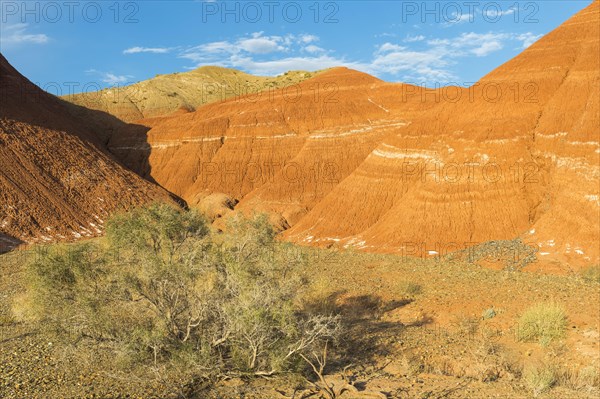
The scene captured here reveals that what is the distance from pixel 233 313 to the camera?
8.34m

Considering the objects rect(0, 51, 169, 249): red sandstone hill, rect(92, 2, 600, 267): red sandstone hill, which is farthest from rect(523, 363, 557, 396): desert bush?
rect(0, 51, 169, 249): red sandstone hill

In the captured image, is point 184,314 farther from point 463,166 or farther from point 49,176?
point 49,176

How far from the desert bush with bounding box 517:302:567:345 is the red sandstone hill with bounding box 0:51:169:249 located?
34.2m

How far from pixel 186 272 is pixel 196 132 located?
48.5m

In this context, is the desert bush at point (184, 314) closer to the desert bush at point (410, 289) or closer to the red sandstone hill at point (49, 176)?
the desert bush at point (410, 289)

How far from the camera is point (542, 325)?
36.0 ft

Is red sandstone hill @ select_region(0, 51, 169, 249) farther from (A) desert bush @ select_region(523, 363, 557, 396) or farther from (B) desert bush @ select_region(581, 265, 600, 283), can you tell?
(B) desert bush @ select_region(581, 265, 600, 283)

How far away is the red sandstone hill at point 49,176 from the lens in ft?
120

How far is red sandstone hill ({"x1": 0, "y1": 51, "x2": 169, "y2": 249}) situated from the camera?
36438mm

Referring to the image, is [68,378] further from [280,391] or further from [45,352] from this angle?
[280,391]

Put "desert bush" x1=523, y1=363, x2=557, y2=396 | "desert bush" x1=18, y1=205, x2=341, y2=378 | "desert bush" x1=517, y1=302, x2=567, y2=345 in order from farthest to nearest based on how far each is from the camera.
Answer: "desert bush" x1=517, y1=302, x2=567, y2=345, "desert bush" x1=18, y1=205, x2=341, y2=378, "desert bush" x1=523, y1=363, x2=557, y2=396

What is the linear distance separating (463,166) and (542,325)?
18.1 meters

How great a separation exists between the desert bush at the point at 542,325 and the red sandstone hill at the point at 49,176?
34240 mm

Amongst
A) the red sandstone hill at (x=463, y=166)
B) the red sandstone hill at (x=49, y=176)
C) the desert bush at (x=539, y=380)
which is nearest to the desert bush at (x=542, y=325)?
the desert bush at (x=539, y=380)
